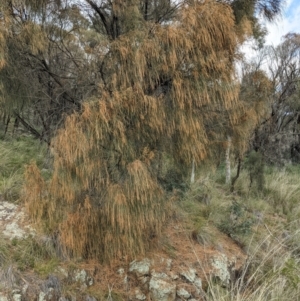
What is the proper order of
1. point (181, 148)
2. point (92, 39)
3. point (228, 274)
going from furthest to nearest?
point (92, 39), point (228, 274), point (181, 148)

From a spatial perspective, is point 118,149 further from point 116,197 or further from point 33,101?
point 33,101

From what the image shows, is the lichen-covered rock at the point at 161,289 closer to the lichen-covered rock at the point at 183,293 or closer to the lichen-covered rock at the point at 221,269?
the lichen-covered rock at the point at 183,293

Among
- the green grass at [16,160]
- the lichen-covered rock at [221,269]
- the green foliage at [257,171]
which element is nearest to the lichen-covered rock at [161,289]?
the lichen-covered rock at [221,269]

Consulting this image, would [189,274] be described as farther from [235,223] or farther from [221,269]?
[235,223]

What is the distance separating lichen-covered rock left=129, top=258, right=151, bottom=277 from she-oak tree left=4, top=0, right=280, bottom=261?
24 cm

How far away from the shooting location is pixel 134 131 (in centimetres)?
306

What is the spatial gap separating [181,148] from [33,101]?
2121 millimetres

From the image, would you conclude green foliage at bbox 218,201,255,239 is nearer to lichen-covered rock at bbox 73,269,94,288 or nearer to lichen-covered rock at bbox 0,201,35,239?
lichen-covered rock at bbox 73,269,94,288

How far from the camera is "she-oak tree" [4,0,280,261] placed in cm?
288

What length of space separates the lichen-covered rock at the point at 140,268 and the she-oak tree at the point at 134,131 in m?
0.24

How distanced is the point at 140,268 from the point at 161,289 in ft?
0.95

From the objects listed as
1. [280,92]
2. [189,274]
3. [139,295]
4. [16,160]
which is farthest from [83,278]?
[280,92]

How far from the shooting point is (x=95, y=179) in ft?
9.98

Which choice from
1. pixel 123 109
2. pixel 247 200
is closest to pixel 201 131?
pixel 123 109
